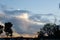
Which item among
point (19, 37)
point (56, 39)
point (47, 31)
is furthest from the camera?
point (47, 31)

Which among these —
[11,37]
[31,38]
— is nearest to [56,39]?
[31,38]

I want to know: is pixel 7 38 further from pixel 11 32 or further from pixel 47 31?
pixel 47 31

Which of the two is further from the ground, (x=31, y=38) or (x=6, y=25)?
(x=6, y=25)

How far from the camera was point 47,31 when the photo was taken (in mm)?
76312

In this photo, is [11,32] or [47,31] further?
[47,31]

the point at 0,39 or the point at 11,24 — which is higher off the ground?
the point at 11,24

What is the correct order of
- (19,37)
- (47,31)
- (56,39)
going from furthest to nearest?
(47,31), (19,37), (56,39)

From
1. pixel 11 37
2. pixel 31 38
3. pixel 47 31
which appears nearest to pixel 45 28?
pixel 47 31

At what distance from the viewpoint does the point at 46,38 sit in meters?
53.0

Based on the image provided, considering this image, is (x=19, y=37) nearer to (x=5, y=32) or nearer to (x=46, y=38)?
(x=5, y=32)

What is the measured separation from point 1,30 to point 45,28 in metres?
21.4

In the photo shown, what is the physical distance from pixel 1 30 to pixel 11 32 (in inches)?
153

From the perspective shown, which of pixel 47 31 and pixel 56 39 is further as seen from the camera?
pixel 47 31

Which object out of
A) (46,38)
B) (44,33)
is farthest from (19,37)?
(44,33)
